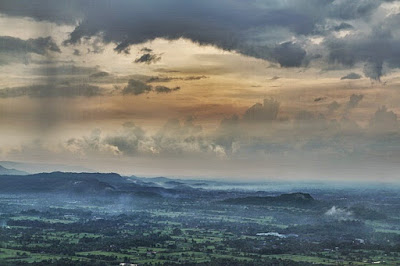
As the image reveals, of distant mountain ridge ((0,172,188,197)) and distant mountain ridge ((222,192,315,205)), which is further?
distant mountain ridge ((0,172,188,197))

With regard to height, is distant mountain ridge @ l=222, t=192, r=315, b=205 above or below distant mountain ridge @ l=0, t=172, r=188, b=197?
below

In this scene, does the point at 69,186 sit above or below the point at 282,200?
above

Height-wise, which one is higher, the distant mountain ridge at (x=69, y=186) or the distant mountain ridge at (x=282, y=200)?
the distant mountain ridge at (x=69, y=186)

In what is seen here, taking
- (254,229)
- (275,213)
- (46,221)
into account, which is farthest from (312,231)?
(46,221)

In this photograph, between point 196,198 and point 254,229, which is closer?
point 254,229

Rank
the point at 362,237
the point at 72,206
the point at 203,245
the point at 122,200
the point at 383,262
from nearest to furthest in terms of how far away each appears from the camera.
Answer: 1. the point at 383,262
2. the point at 203,245
3. the point at 362,237
4. the point at 72,206
5. the point at 122,200

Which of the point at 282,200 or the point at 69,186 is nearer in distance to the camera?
the point at 282,200

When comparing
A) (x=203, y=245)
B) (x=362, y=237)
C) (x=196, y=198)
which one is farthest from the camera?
(x=196, y=198)

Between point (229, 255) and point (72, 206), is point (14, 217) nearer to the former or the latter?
point (72, 206)

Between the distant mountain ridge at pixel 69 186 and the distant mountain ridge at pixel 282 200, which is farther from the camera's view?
the distant mountain ridge at pixel 69 186
